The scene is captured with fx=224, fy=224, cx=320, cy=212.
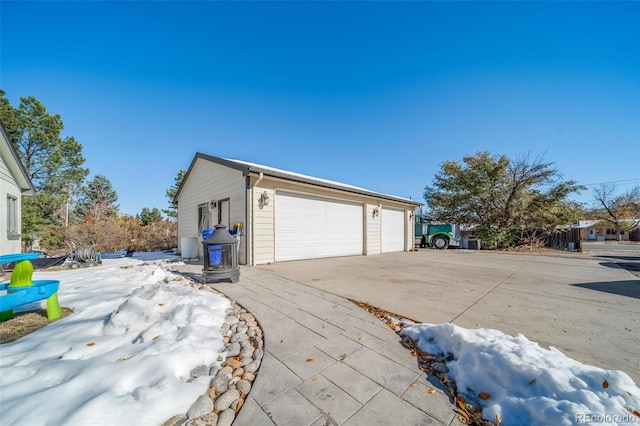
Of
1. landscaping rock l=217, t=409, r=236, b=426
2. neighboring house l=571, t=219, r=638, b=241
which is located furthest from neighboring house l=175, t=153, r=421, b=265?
neighboring house l=571, t=219, r=638, b=241

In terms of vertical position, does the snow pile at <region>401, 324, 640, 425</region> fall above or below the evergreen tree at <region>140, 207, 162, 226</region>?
below

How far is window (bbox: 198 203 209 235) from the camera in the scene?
8891 mm

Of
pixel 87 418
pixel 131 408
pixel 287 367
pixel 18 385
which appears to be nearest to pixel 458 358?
pixel 287 367

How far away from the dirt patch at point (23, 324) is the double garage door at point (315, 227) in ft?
15.2

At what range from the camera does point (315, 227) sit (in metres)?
8.16

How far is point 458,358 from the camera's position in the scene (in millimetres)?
1933

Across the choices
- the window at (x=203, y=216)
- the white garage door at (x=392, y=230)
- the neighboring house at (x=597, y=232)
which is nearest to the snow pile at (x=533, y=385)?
the window at (x=203, y=216)

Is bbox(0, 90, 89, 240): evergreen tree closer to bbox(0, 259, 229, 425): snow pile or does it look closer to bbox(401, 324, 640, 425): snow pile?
bbox(0, 259, 229, 425): snow pile

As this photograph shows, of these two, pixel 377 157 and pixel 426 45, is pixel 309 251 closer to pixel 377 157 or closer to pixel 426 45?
pixel 426 45

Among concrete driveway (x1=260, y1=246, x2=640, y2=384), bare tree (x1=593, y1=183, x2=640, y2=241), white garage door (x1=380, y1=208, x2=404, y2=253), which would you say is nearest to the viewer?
concrete driveway (x1=260, y1=246, x2=640, y2=384)

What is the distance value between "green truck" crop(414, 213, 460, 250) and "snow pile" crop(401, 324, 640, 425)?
14.0 meters

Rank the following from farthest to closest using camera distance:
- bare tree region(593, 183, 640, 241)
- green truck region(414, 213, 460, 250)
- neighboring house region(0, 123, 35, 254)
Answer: bare tree region(593, 183, 640, 241) → green truck region(414, 213, 460, 250) → neighboring house region(0, 123, 35, 254)

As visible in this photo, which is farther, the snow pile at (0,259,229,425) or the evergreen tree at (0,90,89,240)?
the evergreen tree at (0,90,89,240)

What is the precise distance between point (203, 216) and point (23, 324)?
6708 mm
